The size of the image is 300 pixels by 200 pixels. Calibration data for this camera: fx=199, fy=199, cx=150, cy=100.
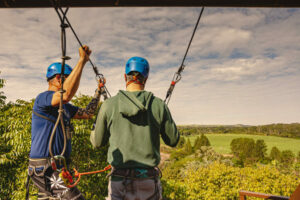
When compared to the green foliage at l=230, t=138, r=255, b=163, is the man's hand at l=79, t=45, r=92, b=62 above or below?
above

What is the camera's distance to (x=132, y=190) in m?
1.85

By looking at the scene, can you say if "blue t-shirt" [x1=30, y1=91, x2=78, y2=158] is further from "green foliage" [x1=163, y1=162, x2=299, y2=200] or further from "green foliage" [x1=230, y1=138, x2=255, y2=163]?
"green foliage" [x1=230, y1=138, x2=255, y2=163]

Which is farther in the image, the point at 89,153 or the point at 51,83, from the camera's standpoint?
the point at 89,153

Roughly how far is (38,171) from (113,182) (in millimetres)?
1069

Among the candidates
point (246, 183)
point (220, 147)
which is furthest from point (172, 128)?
point (220, 147)

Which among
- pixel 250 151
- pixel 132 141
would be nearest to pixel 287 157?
pixel 250 151

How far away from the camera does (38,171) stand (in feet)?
7.72

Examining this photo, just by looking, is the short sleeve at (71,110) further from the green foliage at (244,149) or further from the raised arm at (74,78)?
the green foliage at (244,149)

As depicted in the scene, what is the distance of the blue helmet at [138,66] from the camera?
2.13 meters

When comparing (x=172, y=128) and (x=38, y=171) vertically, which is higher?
(x=172, y=128)

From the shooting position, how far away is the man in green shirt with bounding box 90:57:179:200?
1.84 m
